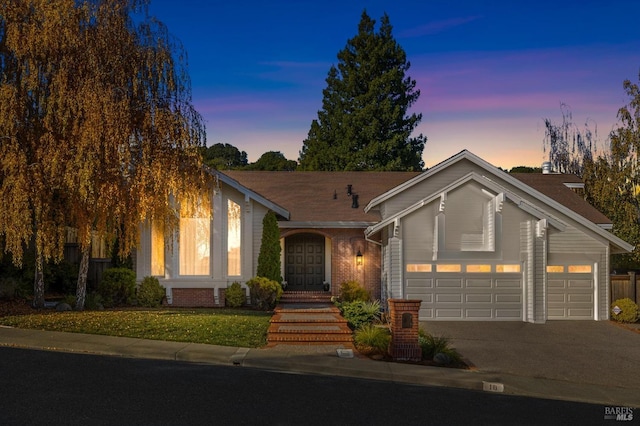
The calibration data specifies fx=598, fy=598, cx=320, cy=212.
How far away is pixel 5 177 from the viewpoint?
16.7m

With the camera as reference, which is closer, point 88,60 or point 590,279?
point 88,60

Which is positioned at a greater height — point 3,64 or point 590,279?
point 3,64

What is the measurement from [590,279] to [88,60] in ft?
56.9

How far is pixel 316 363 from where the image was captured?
41.0 ft

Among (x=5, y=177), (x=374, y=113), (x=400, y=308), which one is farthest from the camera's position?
(x=374, y=113)

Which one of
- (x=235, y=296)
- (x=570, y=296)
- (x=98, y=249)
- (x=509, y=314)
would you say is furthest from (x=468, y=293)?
(x=98, y=249)

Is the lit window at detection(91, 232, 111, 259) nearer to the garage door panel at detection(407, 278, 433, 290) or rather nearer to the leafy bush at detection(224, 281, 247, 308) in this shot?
the leafy bush at detection(224, 281, 247, 308)

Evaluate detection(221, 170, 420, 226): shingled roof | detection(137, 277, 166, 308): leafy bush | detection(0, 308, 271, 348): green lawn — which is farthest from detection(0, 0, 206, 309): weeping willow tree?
detection(221, 170, 420, 226): shingled roof

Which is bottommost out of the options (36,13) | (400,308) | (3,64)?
(400,308)

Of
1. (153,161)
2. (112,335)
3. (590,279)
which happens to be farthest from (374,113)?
(112,335)

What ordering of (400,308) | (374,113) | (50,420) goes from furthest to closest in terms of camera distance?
1. (374,113)
2. (400,308)
3. (50,420)

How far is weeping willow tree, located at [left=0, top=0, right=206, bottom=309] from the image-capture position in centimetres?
1634

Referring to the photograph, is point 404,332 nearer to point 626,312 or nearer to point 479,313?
point 479,313

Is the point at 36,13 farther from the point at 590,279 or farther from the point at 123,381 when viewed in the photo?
the point at 590,279
